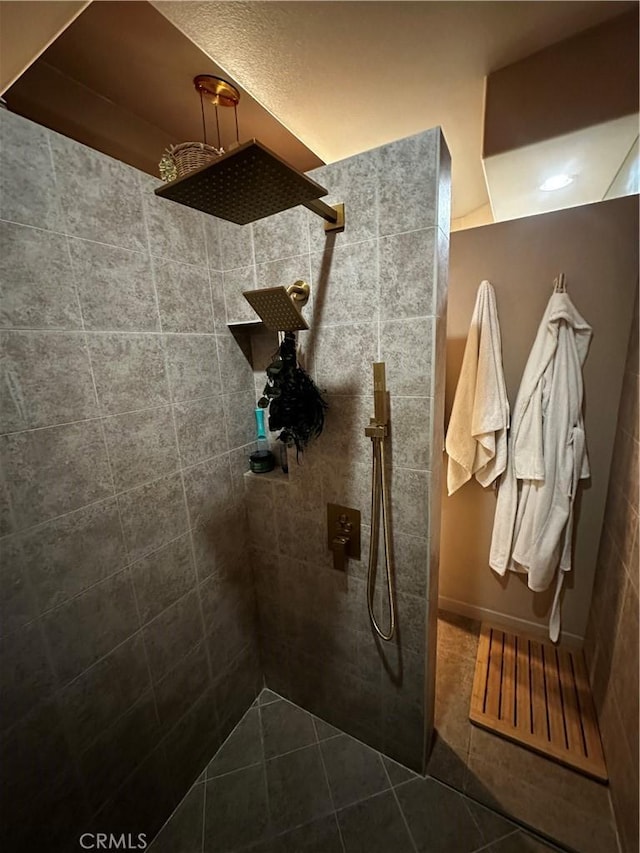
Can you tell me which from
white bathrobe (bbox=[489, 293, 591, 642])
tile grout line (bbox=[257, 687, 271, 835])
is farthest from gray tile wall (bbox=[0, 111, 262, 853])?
white bathrobe (bbox=[489, 293, 591, 642])

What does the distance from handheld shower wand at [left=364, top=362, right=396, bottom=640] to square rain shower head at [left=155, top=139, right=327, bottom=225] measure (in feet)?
1.67

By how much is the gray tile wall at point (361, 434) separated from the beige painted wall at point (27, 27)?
23.8 inches

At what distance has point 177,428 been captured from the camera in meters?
1.16

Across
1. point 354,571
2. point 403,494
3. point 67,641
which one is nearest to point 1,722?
point 67,641

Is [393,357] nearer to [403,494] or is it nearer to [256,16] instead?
[403,494]

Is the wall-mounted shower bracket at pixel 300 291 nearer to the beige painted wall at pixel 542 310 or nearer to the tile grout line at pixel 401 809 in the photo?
the beige painted wall at pixel 542 310

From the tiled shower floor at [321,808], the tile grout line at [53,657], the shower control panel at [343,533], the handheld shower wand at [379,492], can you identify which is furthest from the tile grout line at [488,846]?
the tile grout line at [53,657]

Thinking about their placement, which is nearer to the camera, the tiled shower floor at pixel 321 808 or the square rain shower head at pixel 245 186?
the square rain shower head at pixel 245 186

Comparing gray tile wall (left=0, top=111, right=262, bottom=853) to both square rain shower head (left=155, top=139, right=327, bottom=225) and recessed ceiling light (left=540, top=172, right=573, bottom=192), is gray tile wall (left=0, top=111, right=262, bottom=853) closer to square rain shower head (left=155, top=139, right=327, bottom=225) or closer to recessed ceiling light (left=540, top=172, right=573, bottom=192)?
square rain shower head (left=155, top=139, right=327, bottom=225)

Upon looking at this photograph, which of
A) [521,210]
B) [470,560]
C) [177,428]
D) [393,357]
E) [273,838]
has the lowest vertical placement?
[273,838]

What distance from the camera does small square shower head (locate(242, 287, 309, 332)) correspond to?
38.2 inches

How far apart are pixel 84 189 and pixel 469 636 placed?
2.70 meters

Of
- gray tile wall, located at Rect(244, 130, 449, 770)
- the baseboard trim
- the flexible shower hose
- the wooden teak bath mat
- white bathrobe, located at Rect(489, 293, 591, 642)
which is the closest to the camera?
gray tile wall, located at Rect(244, 130, 449, 770)

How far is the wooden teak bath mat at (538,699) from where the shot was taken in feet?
4.50
